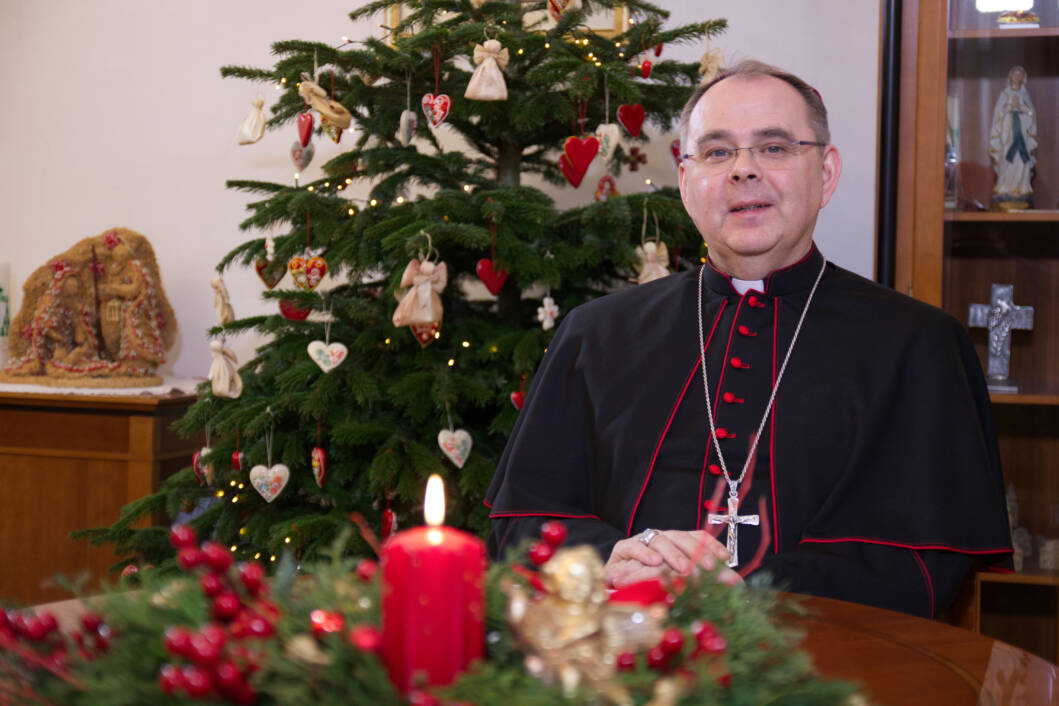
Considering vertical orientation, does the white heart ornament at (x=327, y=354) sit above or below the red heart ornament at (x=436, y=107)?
below

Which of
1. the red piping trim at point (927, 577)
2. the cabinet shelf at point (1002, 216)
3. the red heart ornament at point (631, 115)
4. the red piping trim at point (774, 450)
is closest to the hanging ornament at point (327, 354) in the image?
the red heart ornament at point (631, 115)

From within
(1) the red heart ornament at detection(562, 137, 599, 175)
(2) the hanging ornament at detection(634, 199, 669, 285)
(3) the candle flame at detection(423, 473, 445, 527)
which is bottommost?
(3) the candle flame at detection(423, 473, 445, 527)

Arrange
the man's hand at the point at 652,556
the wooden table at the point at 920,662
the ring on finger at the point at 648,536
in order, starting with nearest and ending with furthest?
the wooden table at the point at 920,662 → the man's hand at the point at 652,556 → the ring on finger at the point at 648,536

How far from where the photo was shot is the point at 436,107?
274 centimetres

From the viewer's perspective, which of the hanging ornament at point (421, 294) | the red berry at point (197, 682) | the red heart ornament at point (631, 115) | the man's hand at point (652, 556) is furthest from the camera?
the red heart ornament at point (631, 115)

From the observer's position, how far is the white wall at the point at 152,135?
4.13 meters

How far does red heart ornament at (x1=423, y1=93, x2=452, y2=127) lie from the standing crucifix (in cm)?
169

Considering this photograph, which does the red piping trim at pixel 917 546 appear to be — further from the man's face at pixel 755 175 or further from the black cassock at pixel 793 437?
the man's face at pixel 755 175

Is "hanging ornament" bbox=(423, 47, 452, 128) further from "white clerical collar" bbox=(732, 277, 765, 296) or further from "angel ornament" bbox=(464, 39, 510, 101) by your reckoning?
"white clerical collar" bbox=(732, 277, 765, 296)

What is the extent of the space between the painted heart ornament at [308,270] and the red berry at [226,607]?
221 cm

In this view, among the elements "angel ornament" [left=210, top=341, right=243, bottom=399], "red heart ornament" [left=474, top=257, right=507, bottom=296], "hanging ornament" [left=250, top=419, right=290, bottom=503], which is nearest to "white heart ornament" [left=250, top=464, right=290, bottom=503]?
"hanging ornament" [left=250, top=419, right=290, bottom=503]

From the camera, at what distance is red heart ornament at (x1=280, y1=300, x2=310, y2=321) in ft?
9.42

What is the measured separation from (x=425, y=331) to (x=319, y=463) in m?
0.48

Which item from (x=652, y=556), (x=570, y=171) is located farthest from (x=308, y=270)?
(x=652, y=556)
